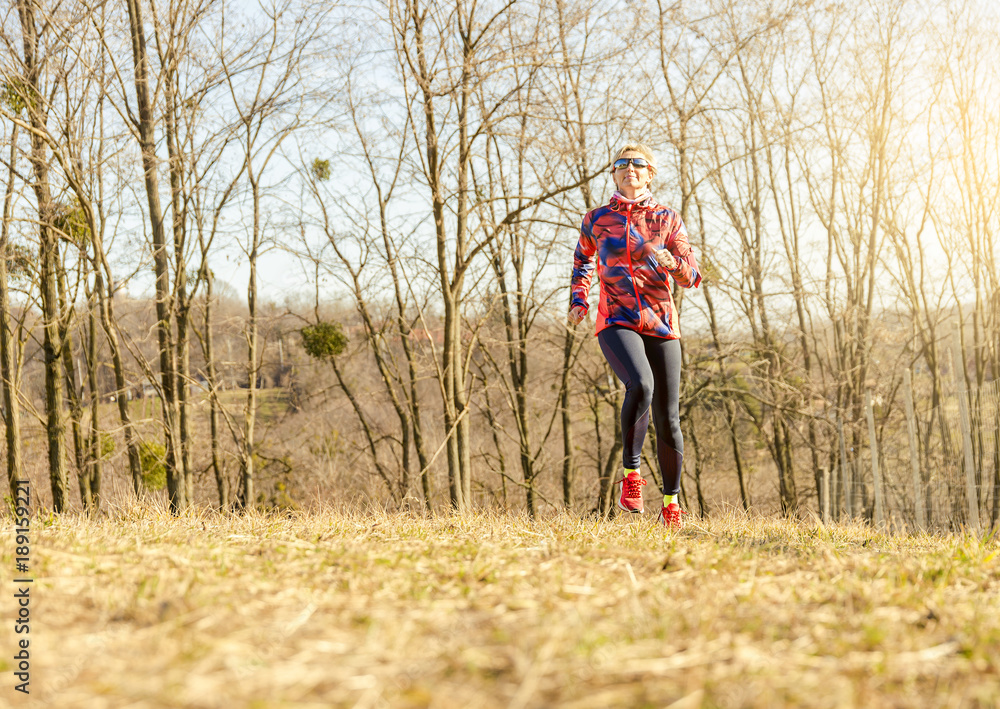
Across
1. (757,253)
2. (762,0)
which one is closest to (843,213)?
(757,253)

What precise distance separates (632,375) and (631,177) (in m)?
1.19

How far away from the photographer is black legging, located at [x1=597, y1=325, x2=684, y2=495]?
4324 millimetres

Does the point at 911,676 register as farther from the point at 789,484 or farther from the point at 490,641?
the point at 789,484

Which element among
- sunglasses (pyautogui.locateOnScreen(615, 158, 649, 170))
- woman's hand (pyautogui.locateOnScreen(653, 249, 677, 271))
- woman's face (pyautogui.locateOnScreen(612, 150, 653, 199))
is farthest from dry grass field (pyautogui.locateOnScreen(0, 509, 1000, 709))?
sunglasses (pyautogui.locateOnScreen(615, 158, 649, 170))

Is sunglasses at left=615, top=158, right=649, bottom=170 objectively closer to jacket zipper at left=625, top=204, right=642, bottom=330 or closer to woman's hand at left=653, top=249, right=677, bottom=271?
jacket zipper at left=625, top=204, right=642, bottom=330

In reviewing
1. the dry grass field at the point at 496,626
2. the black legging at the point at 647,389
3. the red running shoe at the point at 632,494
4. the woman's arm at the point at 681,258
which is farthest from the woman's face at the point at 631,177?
the dry grass field at the point at 496,626

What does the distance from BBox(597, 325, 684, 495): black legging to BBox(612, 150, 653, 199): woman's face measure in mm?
844

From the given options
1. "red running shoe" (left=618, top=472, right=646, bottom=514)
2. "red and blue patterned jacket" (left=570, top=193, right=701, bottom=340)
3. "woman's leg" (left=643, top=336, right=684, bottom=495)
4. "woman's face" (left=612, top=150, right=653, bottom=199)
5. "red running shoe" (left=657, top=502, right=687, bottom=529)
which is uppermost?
"woman's face" (left=612, top=150, right=653, bottom=199)

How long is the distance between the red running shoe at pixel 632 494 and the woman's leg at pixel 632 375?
102mm

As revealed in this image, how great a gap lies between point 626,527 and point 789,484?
49.8 ft

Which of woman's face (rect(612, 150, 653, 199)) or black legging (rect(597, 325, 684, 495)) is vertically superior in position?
woman's face (rect(612, 150, 653, 199))

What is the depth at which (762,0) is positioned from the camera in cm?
941

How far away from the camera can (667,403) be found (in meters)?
4.55

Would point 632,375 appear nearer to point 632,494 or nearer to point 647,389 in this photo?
point 647,389
